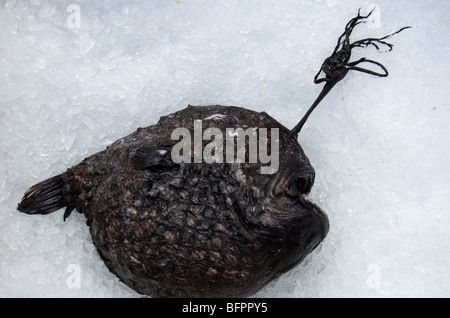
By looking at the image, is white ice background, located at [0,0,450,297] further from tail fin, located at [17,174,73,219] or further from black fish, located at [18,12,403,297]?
black fish, located at [18,12,403,297]

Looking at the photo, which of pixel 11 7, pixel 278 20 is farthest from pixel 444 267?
pixel 11 7

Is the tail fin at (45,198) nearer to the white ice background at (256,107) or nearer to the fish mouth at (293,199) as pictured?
the white ice background at (256,107)

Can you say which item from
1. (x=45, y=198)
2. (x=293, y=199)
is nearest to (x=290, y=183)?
(x=293, y=199)

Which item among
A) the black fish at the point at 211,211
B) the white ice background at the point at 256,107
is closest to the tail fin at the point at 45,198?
the white ice background at the point at 256,107

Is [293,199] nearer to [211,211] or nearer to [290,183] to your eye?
[290,183]
